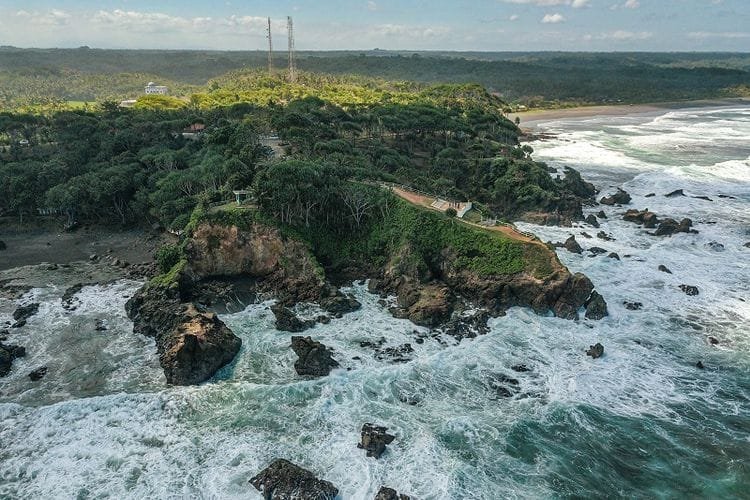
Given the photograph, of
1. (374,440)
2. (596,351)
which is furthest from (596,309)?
(374,440)

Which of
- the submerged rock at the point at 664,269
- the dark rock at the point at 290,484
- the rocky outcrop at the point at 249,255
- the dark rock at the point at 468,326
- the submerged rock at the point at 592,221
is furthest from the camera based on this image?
the submerged rock at the point at 592,221

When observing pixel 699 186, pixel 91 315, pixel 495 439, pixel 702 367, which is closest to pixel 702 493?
pixel 495 439

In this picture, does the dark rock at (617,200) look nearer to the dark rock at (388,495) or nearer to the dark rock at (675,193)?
the dark rock at (675,193)

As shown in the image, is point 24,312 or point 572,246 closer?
point 24,312

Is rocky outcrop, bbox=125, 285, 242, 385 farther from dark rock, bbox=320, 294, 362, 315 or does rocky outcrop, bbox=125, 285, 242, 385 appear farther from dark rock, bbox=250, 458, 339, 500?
dark rock, bbox=250, 458, 339, 500

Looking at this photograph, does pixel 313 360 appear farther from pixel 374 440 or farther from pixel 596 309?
pixel 596 309

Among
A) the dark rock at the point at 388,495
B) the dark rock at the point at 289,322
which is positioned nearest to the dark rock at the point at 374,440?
the dark rock at the point at 388,495

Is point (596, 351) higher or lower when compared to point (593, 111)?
lower

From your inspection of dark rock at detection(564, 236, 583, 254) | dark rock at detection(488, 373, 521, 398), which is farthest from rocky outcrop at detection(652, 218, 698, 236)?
dark rock at detection(488, 373, 521, 398)
